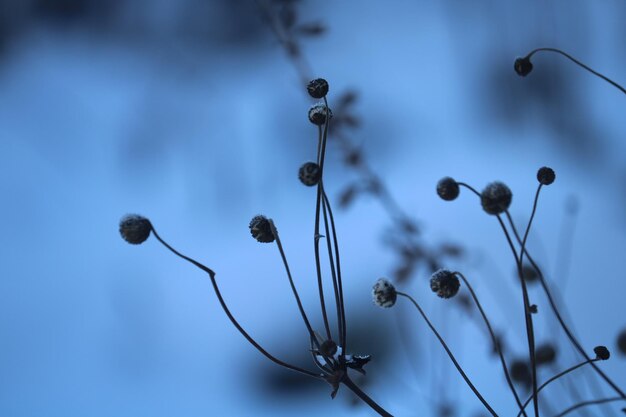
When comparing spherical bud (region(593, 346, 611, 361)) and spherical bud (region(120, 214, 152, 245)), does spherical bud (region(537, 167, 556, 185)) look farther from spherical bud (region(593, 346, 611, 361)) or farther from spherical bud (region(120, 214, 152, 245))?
spherical bud (region(120, 214, 152, 245))

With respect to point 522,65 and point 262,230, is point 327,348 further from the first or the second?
point 522,65

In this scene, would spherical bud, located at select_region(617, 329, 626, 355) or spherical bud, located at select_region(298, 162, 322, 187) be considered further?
spherical bud, located at select_region(617, 329, 626, 355)

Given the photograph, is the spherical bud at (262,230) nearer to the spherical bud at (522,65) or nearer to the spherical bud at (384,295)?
the spherical bud at (384,295)

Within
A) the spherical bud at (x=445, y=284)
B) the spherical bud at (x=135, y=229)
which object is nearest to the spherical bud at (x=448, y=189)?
the spherical bud at (x=445, y=284)

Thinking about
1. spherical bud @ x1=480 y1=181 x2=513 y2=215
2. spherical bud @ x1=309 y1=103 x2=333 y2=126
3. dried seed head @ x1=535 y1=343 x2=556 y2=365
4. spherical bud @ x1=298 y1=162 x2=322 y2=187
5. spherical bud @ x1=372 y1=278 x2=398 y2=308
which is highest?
spherical bud @ x1=309 y1=103 x2=333 y2=126

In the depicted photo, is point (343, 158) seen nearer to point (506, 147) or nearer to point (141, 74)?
point (506, 147)

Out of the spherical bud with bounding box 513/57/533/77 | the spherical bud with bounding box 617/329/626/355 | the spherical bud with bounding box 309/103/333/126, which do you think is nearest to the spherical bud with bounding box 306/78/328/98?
the spherical bud with bounding box 309/103/333/126

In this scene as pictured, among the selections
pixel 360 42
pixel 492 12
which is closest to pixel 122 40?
pixel 360 42
